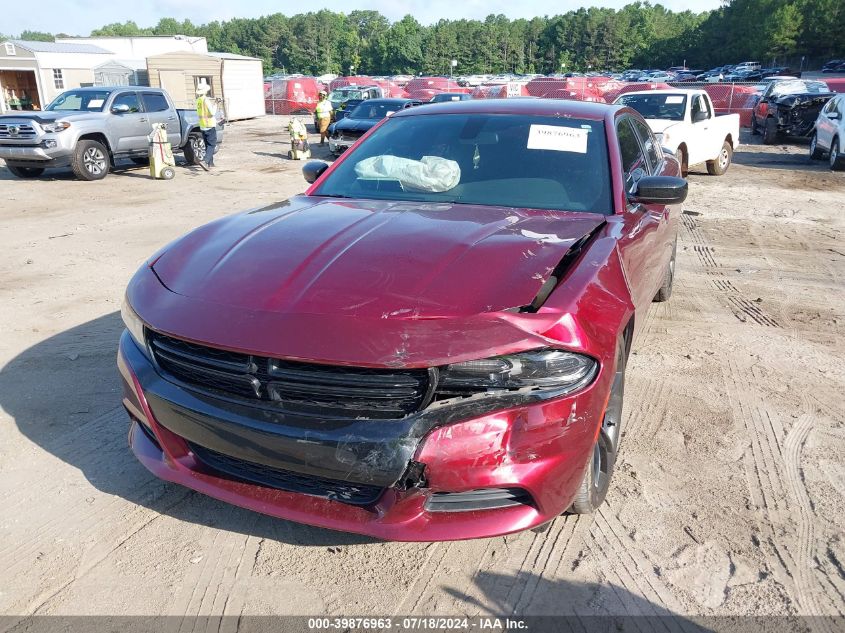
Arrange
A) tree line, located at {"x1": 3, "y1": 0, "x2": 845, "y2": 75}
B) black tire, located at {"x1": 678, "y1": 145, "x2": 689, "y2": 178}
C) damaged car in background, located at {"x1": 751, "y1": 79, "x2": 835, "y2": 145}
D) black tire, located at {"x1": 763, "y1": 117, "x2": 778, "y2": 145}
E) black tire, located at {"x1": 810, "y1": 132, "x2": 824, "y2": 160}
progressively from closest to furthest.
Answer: black tire, located at {"x1": 678, "y1": 145, "x2": 689, "y2": 178} < black tire, located at {"x1": 810, "y1": 132, "x2": 824, "y2": 160} < damaged car in background, located at {"x1": 751, "y1": 79, "x2": 835, "y2": 145} < black tire, located at {"x1": 763, "y1": 117, "x2": 778, "y2": 145} < tree line, located at {"x1": 3, "y1": 0, "x2": 845, "y2": 75}

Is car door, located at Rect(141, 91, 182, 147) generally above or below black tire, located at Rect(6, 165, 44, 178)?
above

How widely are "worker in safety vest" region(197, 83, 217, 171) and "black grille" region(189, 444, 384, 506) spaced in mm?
13480

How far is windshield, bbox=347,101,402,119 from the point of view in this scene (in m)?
17.2

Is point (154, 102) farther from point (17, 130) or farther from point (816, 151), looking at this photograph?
point (816, 151)

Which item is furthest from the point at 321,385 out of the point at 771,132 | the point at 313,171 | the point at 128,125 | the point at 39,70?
the point at 39,70

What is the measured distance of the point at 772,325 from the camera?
524 centimetres

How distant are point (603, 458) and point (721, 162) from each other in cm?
1313

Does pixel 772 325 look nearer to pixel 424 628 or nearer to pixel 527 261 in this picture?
pixel 527 261

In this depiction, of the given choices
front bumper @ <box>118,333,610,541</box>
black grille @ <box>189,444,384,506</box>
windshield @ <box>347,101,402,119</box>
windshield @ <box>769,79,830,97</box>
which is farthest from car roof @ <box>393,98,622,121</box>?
windshield @ <box>769,79,830,97</box>

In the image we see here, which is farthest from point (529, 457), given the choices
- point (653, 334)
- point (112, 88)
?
point (112, 88)

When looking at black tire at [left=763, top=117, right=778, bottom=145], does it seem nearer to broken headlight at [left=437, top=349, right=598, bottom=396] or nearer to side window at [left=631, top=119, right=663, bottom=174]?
side window at [left=631, top=119, right=663, bottom=174]

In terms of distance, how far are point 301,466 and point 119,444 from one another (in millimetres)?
1665

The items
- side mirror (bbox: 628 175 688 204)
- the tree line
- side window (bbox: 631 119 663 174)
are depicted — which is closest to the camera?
side mirror (bbox: 628 175 688 204)

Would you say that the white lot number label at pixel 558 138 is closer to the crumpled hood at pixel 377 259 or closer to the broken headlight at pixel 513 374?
the crumpled hood at pixel 377 259
